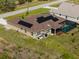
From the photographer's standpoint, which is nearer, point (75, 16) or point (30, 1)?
point (75, 16)

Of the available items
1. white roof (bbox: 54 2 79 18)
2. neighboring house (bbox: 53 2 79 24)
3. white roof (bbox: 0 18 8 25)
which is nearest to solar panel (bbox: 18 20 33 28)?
white roof (bbox: 0 18 8 25)

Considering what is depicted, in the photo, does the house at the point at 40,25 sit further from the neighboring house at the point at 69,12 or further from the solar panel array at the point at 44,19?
the neighboring house at the point at 69,12

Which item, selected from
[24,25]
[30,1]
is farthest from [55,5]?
[24,25]

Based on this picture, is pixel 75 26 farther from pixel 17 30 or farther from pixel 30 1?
pixel 30 1

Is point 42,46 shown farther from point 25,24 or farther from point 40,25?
point 25,24

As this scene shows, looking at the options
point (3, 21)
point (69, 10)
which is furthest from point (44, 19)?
point (3, 21)

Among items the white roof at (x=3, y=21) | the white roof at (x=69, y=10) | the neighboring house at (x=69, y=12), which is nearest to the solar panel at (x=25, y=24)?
the white roof at (x=3, y=21)
